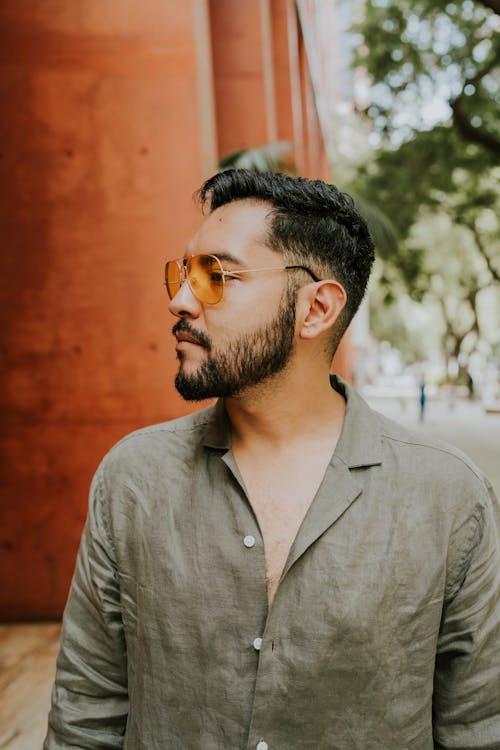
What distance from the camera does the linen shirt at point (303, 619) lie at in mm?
1603

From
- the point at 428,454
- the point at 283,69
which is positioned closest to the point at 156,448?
the point at 428,454

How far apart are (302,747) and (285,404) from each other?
0.85 m

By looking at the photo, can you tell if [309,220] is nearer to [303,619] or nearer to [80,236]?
[303,619]

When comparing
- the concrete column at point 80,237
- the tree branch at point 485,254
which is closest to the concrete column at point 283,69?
the concrete column at point 80,237

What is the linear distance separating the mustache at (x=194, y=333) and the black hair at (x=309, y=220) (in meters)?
0.31

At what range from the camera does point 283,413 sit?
1.93 meters

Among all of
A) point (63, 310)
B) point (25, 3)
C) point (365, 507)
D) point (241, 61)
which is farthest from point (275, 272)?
point (241, 61)

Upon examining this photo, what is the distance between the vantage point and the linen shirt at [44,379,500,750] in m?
1.60

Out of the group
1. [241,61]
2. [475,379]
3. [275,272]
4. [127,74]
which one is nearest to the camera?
[275,272]

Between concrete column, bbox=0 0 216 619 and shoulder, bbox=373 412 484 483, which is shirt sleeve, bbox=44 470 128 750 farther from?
concrete column, bbox=0 0 216 619

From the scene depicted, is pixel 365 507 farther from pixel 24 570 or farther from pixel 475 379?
pixel 475 379

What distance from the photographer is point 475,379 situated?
30062mm

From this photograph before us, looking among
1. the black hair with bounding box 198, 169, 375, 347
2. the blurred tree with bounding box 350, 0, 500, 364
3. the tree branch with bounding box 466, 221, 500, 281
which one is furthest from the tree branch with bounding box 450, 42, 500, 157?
the black hair with bounding box 198, 169, 375, 347

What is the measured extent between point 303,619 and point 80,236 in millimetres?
4795
